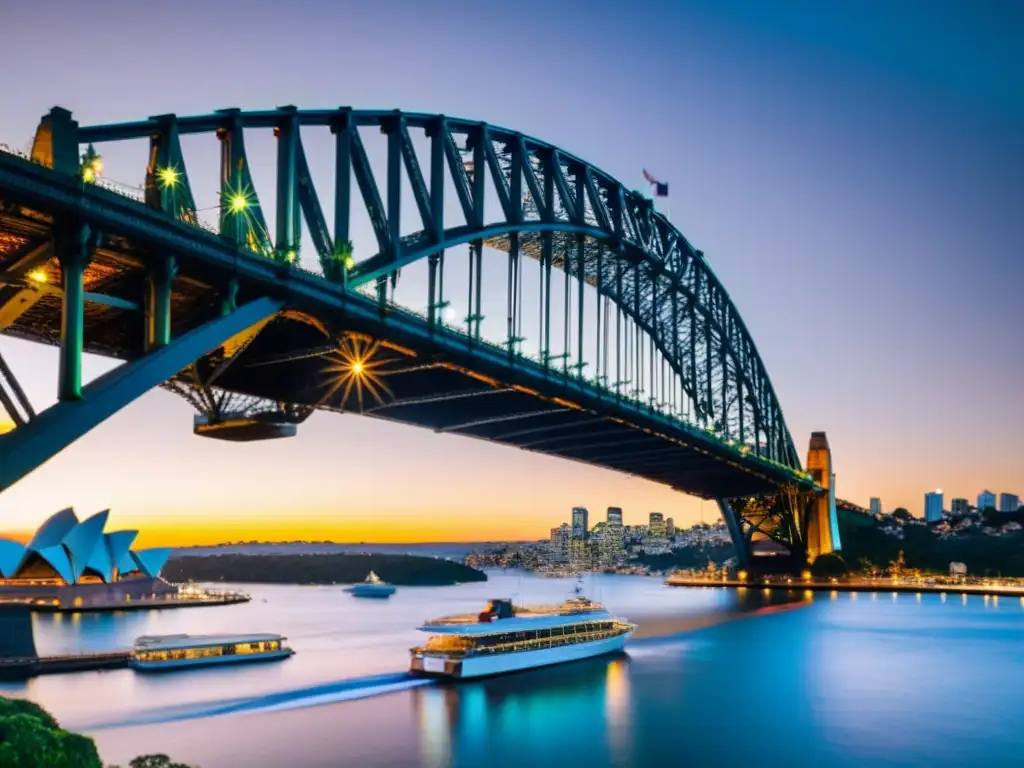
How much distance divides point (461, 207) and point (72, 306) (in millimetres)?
25442

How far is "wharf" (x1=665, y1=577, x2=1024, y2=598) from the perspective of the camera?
12681 cm

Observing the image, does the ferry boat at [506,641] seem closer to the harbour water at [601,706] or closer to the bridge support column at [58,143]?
the harbour water at [601,706]

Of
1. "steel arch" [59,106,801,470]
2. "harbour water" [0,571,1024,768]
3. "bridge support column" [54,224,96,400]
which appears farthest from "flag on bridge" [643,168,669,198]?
"bridge support column" [54,224,96,400]

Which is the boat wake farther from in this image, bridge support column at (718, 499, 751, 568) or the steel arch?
bridge support column at (718, 499, 751, 568)

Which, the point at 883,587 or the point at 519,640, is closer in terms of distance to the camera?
the point at 519,640

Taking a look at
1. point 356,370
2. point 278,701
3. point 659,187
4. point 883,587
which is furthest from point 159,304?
point 883,587

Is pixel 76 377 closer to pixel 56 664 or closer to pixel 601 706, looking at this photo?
pixel 601 706

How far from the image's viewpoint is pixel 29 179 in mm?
22562

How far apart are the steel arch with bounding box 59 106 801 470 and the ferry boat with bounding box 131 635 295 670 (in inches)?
961

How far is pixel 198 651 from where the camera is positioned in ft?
175

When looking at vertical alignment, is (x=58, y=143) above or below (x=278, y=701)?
above

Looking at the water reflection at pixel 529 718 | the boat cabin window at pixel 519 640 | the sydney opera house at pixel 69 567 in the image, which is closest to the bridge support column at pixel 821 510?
the sydney opera house at pixel 69 567

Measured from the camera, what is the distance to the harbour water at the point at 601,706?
33.9 meters

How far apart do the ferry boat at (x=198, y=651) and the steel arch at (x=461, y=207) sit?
24411mm
